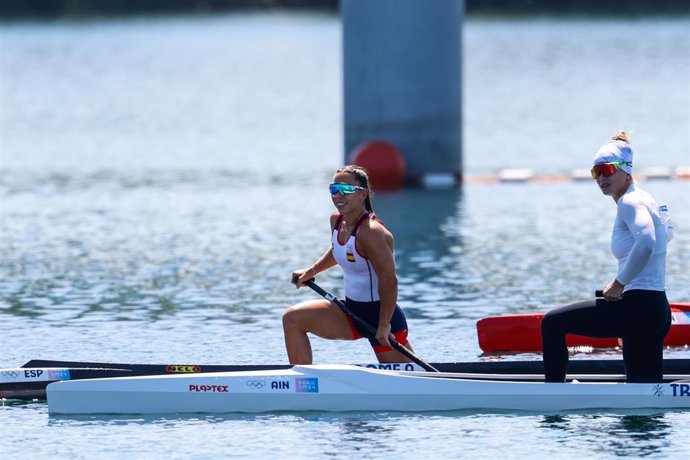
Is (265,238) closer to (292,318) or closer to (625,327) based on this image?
(292,318)

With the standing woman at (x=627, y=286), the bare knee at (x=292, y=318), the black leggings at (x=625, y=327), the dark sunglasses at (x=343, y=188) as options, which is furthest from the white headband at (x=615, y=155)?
the bare knee at (x=292, y=318)

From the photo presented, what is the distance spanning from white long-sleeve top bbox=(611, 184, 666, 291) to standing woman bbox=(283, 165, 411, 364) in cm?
167

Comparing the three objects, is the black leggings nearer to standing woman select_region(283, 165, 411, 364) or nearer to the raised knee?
standing woman select_region(283, 165, 411, 364)

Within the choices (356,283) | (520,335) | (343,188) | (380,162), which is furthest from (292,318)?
(380,162)

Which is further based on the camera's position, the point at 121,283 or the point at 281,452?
the point at 121,283

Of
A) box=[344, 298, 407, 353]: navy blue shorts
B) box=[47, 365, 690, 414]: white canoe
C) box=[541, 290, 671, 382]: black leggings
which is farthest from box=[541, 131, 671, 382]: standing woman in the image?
box=[344, 298, 407, 353]: navy blue shorts

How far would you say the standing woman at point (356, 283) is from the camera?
12.5 metres

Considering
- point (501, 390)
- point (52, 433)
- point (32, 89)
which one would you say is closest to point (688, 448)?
point (501, 390)

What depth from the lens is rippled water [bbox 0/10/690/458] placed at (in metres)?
12.2

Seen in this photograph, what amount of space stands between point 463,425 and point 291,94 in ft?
135

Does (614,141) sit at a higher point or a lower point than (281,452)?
higher

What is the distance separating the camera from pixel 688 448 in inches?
456

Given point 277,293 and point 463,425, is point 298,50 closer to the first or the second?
point 277,293

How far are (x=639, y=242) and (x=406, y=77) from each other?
16371mm
